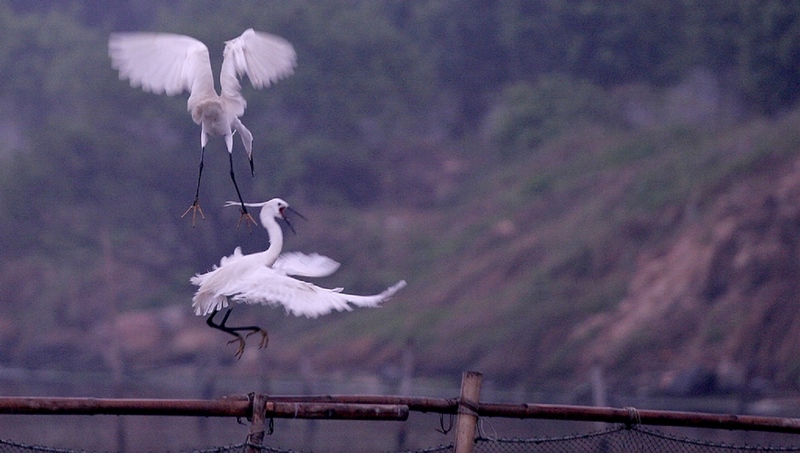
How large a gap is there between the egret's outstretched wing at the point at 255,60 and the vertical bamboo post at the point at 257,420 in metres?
2.51

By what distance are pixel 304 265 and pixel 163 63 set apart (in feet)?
5.01

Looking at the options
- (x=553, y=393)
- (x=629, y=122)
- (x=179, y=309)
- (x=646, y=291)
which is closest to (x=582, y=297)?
(x=646, y=291)

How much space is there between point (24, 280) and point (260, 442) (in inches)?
981

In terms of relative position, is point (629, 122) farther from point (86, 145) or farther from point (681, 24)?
point (86, 145)

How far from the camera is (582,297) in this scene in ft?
66.2

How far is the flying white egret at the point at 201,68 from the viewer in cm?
604

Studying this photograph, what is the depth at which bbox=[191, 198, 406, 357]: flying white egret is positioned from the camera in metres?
4.64

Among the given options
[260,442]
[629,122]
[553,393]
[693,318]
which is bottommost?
[260,442]

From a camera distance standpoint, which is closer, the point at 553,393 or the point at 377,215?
the point at 553,393

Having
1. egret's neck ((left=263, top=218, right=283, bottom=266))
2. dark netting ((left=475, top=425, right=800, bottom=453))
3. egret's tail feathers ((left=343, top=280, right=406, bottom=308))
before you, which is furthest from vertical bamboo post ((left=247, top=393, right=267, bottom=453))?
egret's neck ((left=263, top=218, right=283, bottom=266))

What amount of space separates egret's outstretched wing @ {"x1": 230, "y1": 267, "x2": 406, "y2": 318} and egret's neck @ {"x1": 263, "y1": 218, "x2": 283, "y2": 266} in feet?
0.80

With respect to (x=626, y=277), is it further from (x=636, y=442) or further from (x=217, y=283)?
(x=636, y=442)

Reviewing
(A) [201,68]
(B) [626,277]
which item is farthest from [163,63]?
(B) [626,277]

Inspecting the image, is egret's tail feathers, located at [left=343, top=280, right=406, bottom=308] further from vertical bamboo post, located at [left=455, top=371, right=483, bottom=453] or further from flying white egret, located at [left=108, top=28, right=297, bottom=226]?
flying white egret, located at [left=108, top=28, right=297, bottom=226]
